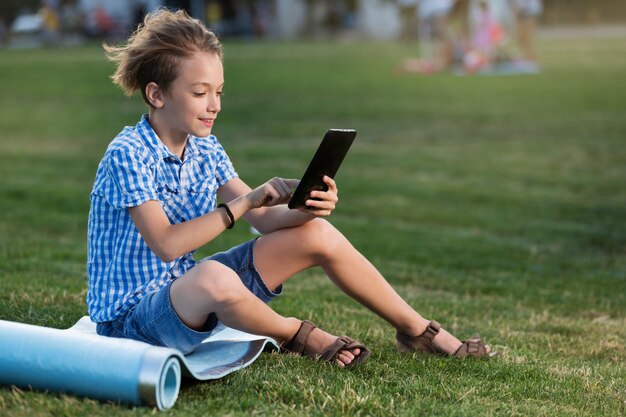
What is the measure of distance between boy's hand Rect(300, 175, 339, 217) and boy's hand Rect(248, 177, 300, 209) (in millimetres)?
98

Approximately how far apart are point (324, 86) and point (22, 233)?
13136 mm

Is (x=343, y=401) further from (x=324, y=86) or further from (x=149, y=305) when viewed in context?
(x=324, y=86)

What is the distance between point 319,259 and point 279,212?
246 mm

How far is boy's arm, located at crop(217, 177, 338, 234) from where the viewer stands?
392 centimetres

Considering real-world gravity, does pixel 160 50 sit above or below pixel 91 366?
above

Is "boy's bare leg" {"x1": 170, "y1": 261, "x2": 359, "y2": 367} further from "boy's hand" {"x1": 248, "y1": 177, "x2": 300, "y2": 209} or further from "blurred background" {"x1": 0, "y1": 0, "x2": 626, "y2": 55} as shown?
"blurred background" {"x1": 0, "y1": 0, "x2": 626, "y2": 55}

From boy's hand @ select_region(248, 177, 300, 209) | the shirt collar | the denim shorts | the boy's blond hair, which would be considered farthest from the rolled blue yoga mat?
the boy's blond hair

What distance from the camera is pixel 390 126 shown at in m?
14.6

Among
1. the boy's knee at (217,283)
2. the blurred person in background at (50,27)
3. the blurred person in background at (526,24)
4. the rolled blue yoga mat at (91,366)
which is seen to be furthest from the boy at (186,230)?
the blurred person in background at (50,27)

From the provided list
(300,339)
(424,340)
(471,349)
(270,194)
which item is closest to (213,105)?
(270,194)

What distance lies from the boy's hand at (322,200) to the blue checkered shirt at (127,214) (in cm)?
50

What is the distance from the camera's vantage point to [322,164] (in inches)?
152

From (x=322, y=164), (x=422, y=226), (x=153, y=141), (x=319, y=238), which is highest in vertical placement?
(x=153, y=141)

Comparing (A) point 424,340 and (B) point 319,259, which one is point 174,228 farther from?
(A) point 424,340
